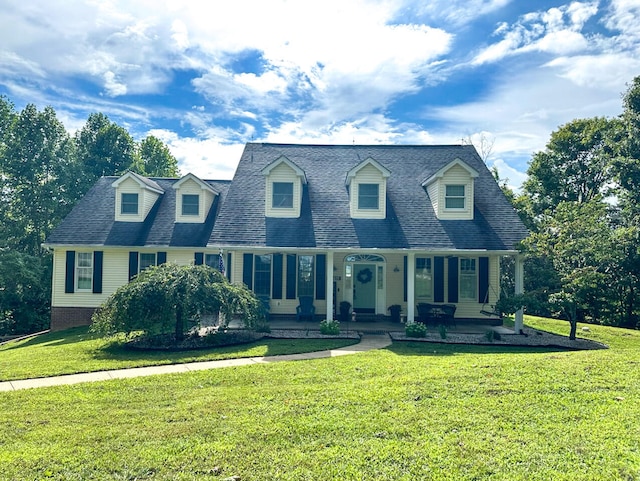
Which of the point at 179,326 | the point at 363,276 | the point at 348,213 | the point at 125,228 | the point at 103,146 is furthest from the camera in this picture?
the point at 103,146

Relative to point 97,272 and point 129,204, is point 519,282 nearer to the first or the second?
point 129,204

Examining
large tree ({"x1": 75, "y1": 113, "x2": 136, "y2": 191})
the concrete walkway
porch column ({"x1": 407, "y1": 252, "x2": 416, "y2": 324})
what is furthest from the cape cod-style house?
large tree ({"x1": 75, "y1": 113, "x2": 136, "y2": 191})

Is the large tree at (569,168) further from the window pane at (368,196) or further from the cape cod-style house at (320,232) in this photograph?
the window pane at (368,196)

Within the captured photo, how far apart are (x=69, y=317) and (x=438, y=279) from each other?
51.3 ft

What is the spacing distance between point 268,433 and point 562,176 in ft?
95.4

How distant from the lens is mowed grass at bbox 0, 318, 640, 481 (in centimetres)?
411

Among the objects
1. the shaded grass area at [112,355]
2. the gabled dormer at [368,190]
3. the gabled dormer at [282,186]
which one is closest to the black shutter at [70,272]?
the shaded grass area at [112,355]

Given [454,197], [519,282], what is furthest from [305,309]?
[519,282]

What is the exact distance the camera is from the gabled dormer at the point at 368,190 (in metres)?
15.5

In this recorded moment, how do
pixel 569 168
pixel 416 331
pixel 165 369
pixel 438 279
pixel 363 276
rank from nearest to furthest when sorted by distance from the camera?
pixel 165 369, pixel 416 331, pixel 438 279, pixel 363 276, pixel 569 168

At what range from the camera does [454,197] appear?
1565cm

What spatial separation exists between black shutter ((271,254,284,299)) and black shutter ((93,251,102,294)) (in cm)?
779

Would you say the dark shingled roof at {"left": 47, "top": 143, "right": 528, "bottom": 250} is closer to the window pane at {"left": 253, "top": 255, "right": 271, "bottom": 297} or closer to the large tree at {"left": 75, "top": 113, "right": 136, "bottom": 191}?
the window pane at {"left": 253, "top": 255, "right": 271, "bottom": 297}

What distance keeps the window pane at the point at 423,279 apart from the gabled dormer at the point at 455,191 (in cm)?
195
